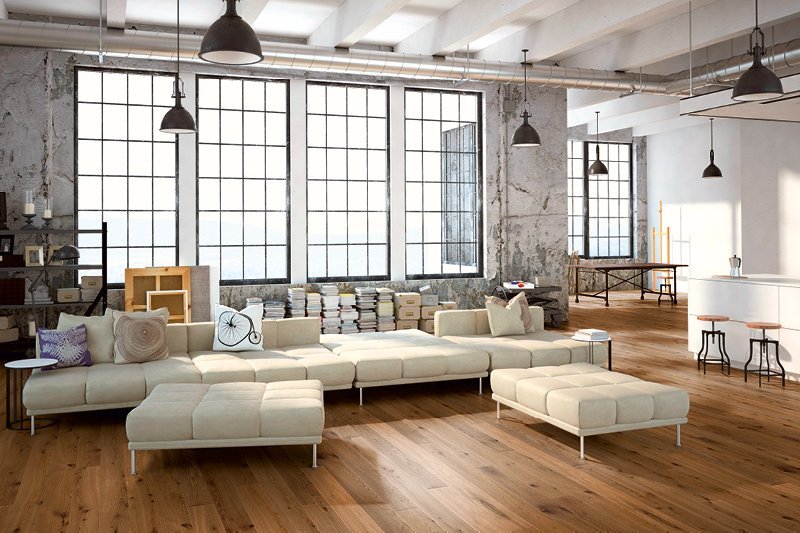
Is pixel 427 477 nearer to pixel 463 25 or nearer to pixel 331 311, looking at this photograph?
pixel 331 311

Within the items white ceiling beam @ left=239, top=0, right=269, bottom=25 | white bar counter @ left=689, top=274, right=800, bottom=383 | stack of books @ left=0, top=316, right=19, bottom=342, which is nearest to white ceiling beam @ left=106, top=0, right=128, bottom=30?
white ceiling beam @ left=239, top=0, right=269, bottom=25

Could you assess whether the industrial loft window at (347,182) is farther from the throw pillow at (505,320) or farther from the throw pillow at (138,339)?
the throw pillow at (138,339)

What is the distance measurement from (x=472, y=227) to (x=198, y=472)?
8.12 m

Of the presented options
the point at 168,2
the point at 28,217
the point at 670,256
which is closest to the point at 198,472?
the point at 28,217

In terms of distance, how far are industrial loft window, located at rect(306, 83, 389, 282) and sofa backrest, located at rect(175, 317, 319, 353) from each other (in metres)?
3.71

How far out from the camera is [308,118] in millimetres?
11461

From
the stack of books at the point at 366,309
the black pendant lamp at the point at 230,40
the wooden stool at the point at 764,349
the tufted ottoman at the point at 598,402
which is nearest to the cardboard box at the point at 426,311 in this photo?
the stack of books at the point at 366,309

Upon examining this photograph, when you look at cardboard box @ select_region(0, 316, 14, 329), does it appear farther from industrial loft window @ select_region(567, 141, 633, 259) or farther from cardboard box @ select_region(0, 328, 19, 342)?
industrial loft window @ select_region(567, 141, 633, 259)

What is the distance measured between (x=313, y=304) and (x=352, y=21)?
4.00 m

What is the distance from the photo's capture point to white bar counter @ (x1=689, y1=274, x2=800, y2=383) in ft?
26.3

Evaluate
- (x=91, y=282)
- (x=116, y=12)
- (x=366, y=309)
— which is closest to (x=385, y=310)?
(x=366, y=309)

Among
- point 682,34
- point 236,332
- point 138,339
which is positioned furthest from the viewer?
point 682,34

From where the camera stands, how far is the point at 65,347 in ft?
21.4

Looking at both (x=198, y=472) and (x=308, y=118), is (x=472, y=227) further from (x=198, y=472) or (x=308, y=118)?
(x=198, y=472)
